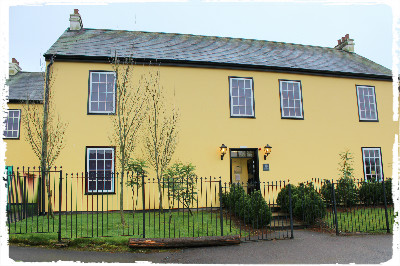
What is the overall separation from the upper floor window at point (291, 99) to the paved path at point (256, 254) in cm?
683

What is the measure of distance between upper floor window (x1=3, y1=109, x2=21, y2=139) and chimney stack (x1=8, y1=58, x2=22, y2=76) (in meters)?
5.72

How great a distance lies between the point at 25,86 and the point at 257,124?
14.4 m

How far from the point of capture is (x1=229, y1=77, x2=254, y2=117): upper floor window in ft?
43.6

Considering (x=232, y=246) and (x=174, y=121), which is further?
(x=174, y=121)

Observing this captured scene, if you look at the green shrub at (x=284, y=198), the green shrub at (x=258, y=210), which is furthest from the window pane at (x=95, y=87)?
the green shrub at (x=284, y=198)

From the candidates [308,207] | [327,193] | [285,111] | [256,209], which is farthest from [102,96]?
[327,193]

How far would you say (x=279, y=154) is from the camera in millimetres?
13367

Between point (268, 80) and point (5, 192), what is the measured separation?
1102 cm

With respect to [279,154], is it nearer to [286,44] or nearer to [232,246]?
[232,246]

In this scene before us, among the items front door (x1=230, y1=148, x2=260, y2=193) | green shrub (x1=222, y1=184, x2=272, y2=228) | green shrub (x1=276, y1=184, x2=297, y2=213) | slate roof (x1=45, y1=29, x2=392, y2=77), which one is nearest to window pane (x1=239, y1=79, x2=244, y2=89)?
slate roof (x1=45, y1=29, x2=392, y2=77)

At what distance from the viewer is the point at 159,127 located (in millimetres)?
12297

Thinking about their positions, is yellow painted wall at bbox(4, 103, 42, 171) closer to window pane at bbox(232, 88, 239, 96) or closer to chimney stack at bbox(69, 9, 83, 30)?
chimney stack at bbox(69, 9, 83, 30)

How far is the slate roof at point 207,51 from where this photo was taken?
12844mm

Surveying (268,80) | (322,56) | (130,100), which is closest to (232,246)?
(130,100)
